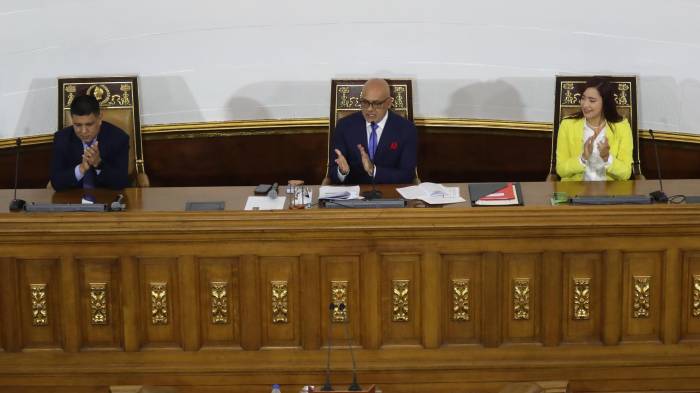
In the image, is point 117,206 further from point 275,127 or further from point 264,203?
point 275,127

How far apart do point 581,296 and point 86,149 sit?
2283 mm

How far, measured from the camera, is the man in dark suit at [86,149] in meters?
5.15

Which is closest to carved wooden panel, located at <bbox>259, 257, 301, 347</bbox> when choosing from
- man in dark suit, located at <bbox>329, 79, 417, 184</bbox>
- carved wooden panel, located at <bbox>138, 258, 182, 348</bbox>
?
carved wooden panel, located at <bbox>138, 258, 182, 348</bbox>

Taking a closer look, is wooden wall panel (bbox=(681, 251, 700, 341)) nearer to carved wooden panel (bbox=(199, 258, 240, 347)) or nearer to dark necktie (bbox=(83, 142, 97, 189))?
carved wooden panel (bbox=(199, 258, 240, 347))

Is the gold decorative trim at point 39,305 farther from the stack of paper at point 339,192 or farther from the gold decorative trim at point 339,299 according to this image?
the stack of paper at point 339,192

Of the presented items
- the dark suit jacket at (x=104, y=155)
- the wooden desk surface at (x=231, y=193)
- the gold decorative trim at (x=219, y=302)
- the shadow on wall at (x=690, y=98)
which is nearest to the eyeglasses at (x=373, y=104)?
the wooden desk surface at (x=231, y=193)

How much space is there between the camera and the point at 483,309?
4.16m

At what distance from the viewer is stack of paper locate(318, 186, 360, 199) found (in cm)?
467

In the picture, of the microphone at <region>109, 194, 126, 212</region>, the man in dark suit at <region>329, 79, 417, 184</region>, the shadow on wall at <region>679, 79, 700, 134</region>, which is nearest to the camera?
the microphone at <region>109, 194, 126, 212</region>

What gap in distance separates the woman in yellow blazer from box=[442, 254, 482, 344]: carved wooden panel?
143cm

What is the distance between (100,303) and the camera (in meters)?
4.15

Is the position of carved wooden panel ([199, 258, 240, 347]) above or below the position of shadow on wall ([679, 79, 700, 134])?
below

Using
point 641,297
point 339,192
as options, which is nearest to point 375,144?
point 339,192

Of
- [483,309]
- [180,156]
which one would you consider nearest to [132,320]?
[483,309]
